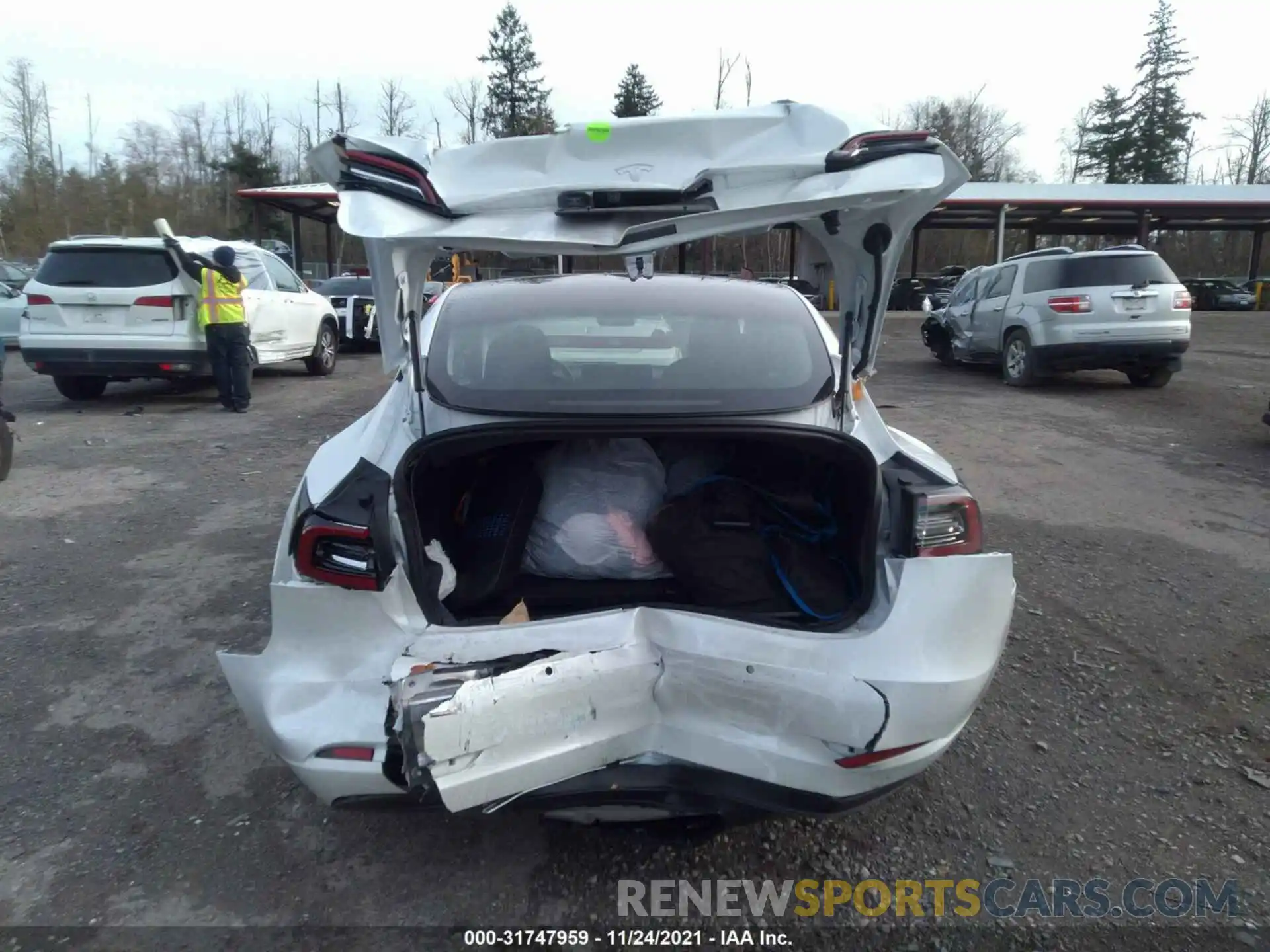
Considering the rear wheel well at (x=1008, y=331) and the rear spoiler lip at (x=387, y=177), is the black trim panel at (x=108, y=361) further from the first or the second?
the rear wheel well at (x=1008, y=331)

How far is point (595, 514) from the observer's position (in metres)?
2.86

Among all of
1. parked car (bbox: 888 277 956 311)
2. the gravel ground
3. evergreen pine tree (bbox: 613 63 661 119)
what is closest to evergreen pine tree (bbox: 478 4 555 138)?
evergreen pine tree (bbox: 613 63 661 119)

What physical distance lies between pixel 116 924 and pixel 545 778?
1.30 m

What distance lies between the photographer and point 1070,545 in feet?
17.8

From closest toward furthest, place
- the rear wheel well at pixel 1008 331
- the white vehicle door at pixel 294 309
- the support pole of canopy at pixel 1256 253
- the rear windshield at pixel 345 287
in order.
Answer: the rear wheel well at pixel 1008 331 → the white vehicle door at pixel 294 309 → the rear windshield at pixel 345 287 → the support pole of canopy at pixel 1256 253

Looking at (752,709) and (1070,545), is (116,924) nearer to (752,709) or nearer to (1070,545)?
(752,709)

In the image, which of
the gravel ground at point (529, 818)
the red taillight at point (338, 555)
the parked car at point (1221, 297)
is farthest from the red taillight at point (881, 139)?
the parked car at point (1221, 297)

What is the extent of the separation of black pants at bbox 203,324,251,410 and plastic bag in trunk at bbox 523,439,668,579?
25.5ft

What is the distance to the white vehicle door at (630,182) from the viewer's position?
8.55 ft

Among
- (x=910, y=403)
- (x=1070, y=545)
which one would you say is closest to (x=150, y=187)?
(x=910, y=403)

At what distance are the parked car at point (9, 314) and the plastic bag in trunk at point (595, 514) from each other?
49.5 feet

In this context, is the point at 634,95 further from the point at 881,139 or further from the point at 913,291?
the point at 881,139

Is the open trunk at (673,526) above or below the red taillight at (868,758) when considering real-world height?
above

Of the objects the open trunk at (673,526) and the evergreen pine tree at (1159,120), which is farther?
the evergreen pine tree at (1159,120)
